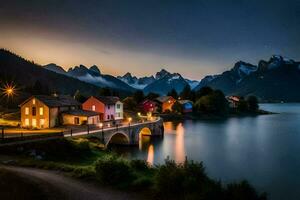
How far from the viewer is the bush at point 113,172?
1947 centimetres

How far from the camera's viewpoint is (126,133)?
195 feet

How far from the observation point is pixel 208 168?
4569cm

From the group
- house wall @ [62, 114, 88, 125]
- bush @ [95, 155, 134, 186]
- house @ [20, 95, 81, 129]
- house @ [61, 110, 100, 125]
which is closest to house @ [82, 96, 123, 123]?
house @ [61, 110, 100, 125]

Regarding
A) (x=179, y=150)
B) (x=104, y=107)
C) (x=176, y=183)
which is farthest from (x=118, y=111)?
(x=176, y=183)

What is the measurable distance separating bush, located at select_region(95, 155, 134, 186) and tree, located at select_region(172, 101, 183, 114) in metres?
118

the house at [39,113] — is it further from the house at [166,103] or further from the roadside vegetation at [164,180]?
the house at [166,103]

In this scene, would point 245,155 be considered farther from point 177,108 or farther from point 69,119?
point 177,108

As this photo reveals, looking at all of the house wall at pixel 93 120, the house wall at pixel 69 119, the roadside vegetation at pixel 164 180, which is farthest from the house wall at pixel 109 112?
the roadside vegetation at pixel 164 180

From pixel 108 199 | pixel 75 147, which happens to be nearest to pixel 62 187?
pixel 108 199

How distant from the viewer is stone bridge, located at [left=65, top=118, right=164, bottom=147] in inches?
1948

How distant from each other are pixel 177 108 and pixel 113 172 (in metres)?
119

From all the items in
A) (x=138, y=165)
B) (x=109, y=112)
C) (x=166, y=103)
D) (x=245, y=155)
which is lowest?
(x=245, y=155)

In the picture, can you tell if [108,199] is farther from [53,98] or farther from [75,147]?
[53,98]

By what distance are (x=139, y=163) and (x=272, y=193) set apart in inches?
671
